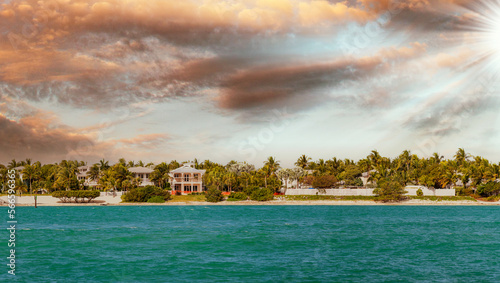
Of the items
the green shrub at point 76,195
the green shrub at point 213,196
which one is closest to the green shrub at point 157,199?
the green shrub at point 213,196

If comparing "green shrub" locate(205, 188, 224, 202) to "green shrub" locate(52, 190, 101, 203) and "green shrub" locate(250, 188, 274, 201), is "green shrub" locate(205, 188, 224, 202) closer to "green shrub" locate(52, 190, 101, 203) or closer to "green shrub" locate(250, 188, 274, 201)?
"green shrub" locate(250, 188, 274, 201)

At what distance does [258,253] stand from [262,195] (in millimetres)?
93743

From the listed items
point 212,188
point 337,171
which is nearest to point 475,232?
point 212,188

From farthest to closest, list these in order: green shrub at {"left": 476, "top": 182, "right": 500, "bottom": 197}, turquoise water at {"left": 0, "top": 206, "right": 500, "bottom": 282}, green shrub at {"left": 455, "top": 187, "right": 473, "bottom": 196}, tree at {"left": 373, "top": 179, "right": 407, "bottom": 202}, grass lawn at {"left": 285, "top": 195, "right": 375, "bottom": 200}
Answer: grass lawn at {"left": 285, "top": 195, "right": 375, "bottom": 200}, green shrub at {"left": 455, "top": 187, "right": 473, "bottom": 196}, green shrub at {"left": 476, "top": 182, "right": 500, "bottom": 197}, tree at {"left": 373, "top": 179, "right": 407, "bottom": 202}, turquoise water at {"left": 0, "top": 206, "right": 500, "bottom": 282}

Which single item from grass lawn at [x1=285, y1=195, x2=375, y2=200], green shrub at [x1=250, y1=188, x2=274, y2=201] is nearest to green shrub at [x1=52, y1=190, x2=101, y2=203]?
green shrub at [x1=250, y1=188, x2=274, y2=201]

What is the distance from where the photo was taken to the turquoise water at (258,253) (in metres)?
38.0

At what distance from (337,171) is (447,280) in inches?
5404

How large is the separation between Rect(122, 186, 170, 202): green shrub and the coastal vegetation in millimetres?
325

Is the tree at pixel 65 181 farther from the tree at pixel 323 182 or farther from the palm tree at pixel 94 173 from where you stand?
the tree at pixel 323 182

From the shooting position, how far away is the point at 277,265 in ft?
138

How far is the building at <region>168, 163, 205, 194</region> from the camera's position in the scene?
161 meters

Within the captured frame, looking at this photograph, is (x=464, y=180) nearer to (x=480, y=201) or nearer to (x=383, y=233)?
(x=480, y=201)

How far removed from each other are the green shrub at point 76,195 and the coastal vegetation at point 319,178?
5.78m

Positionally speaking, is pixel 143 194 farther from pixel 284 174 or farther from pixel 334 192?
pixel 334 192
